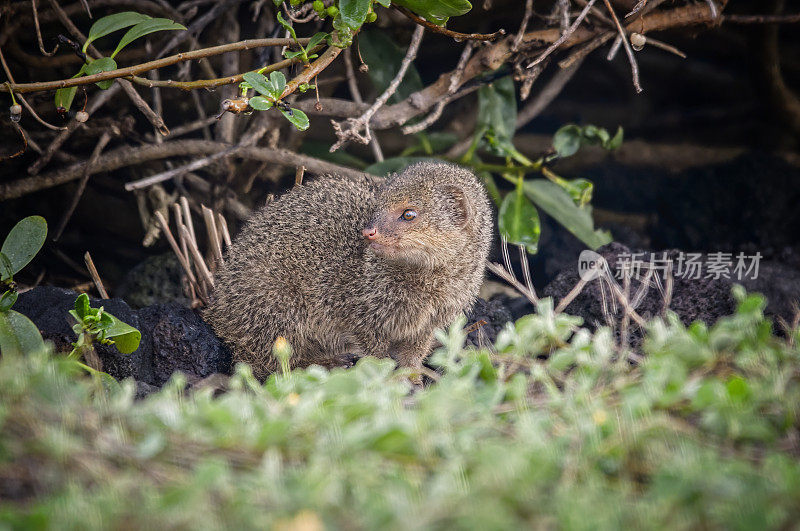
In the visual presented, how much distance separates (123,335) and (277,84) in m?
1.13

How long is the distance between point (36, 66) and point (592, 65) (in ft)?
12.8

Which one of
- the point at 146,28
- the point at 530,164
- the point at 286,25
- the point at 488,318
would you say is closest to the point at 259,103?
the point at 286,25

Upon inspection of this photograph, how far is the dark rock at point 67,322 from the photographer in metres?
2.83

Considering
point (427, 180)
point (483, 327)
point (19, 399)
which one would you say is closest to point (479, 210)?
point (427, 180)

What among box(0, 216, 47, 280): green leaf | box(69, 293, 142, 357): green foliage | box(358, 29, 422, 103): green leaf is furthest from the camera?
box(358, 29, 422, 103): green leaf

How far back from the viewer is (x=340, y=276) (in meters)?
3.37

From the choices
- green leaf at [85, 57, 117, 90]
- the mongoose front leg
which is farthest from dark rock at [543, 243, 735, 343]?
green leaf at [85, 57, 117, 90]

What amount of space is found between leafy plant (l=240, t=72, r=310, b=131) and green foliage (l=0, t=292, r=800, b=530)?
1.28m

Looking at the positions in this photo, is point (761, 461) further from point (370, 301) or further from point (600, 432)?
point (370, 301)

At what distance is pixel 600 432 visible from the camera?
1.46 m

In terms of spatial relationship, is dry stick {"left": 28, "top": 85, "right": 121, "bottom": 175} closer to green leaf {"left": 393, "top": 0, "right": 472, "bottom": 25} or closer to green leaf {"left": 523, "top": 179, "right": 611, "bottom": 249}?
green leaf {"left": 393, "top": 0, "right": 472, "bottom": 25}

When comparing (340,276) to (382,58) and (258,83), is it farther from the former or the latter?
(382,58)

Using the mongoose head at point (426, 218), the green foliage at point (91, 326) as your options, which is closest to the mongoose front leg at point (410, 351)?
the mongoose head at point (426, 218)

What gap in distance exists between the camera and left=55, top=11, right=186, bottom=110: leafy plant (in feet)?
9.32
